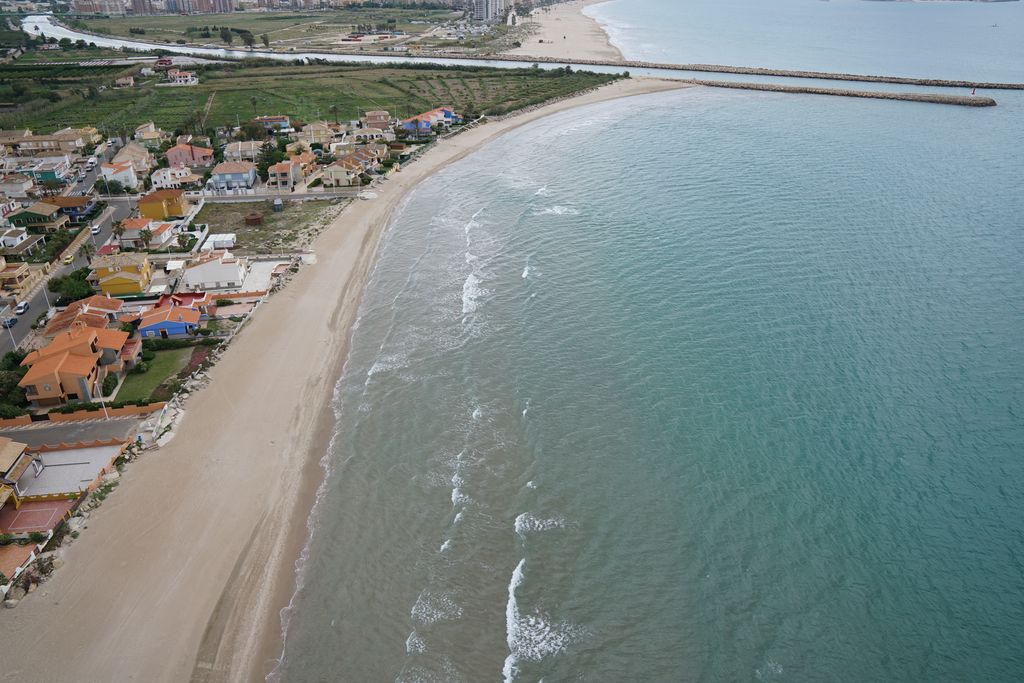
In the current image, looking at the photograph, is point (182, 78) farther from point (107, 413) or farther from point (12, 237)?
point (107, 413)

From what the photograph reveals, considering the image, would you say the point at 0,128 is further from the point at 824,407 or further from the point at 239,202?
the point at 824,407

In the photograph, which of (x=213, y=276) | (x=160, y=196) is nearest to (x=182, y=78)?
(x=160, y=196)

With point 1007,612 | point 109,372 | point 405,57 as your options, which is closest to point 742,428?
point 1007,612

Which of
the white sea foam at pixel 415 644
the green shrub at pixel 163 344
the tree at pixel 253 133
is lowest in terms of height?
the white sea foam at pixel 415 644

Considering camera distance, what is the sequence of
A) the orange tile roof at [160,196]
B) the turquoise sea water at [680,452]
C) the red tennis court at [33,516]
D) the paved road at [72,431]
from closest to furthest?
the turquoise sea water at [680,452] → the red tennis court at [33,516] → the paved road at [72,431] → the orange tile roof at [160,196]

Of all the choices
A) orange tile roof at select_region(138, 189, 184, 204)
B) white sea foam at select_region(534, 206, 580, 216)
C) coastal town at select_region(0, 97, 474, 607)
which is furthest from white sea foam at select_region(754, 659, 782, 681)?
orange tile roof at select_region(138, 189, 184, 204)

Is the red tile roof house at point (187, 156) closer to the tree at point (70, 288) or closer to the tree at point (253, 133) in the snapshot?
the tree at point (253, 133)

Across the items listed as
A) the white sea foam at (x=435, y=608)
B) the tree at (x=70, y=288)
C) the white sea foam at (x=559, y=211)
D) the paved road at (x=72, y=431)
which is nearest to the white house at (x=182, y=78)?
the tree at (x=70, y=288)
